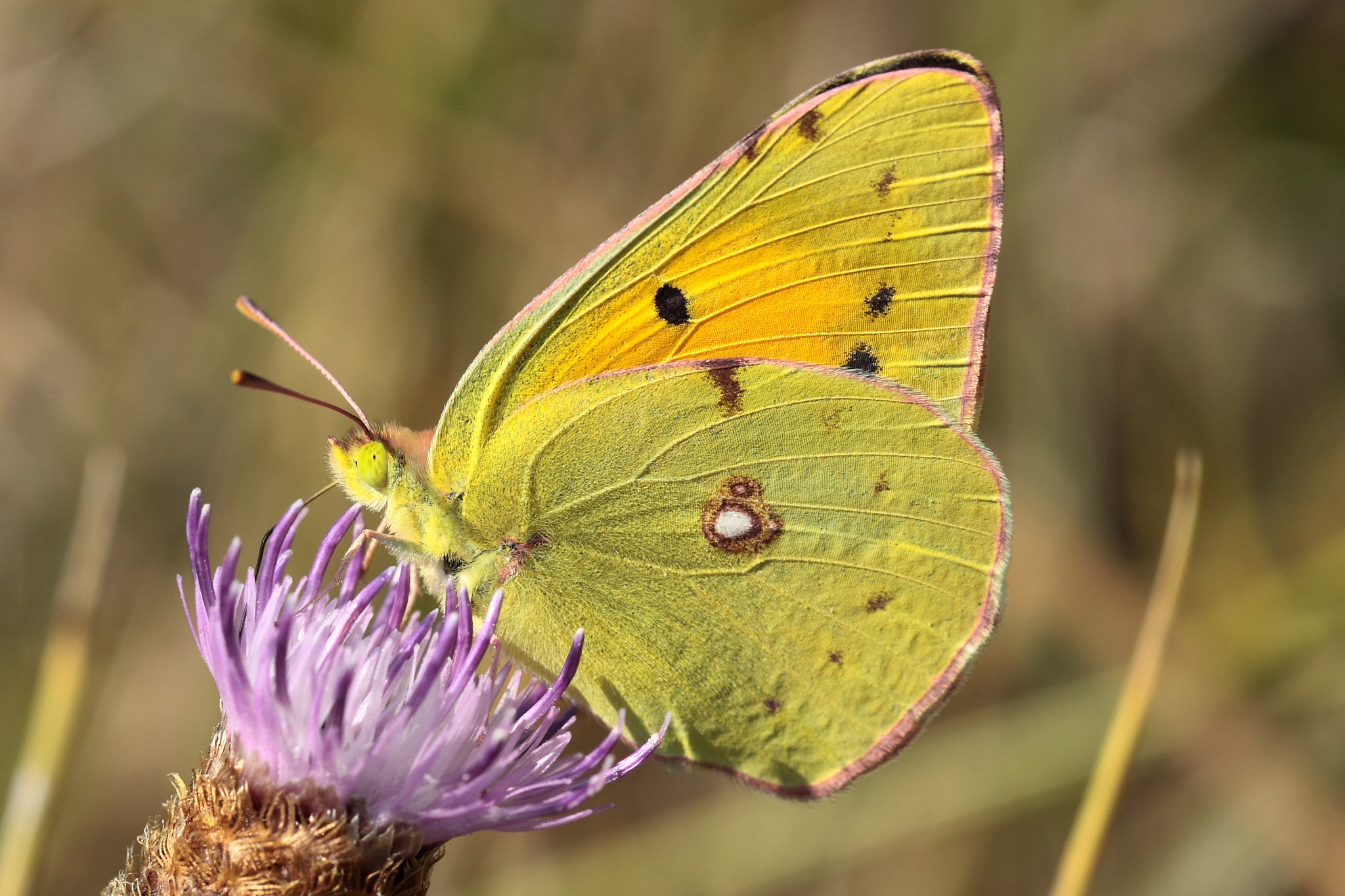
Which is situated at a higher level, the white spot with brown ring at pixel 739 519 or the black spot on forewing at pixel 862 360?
the black spot on forewing at pixel 862 360

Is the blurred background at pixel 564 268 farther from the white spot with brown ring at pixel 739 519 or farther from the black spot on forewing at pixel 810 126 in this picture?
the black spot on forewing at pixel 810 126

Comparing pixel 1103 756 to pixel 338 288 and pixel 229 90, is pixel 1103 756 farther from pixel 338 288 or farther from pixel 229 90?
pixel 229 90

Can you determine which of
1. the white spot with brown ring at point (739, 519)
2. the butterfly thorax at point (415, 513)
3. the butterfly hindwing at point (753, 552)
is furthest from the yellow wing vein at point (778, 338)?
the butterfly thorax at point (415, 513)

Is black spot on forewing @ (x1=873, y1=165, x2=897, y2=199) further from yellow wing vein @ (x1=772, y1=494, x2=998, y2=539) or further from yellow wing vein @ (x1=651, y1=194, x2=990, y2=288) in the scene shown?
yellow wing vein @ (x1=772, y1=494, x2=998, y2=539)

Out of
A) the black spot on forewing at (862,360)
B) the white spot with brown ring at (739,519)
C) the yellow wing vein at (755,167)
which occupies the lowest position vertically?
the white spot with brown ring at (739,519)

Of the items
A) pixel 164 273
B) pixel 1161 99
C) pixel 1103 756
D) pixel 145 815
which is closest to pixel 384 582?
pixel 1103 756

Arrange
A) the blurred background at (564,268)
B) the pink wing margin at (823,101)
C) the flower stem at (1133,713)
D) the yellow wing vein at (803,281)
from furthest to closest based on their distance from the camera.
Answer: the blurred background at (564,268)
the yellow wing vein at (803,281)
the pink wing margin at (823,101)
the flower stem at (1133,713)

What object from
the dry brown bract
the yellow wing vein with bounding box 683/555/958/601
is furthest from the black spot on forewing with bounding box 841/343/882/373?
the dry brown bract
